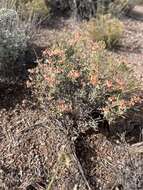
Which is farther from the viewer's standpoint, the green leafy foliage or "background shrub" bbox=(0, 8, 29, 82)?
"background shrub" bbox=(0, 8, 29, 82)

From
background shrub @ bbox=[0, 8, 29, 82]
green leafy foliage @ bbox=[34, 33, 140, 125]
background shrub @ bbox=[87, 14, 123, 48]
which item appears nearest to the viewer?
green leafy foliage @ bbox=[34, 33, 140, 125]

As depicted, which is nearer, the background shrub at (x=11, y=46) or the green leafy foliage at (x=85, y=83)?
the green leafy foliage at (x=85, y=83)

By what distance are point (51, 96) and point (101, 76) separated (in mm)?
478

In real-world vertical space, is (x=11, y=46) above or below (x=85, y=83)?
above

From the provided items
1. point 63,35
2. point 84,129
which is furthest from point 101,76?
point 63,35

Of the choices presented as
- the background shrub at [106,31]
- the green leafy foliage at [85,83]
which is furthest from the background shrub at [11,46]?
the background shrub at [106,31]

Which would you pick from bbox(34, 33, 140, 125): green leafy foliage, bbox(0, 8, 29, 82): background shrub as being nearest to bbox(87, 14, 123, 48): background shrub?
bbox(0, 8, 29, 82): background shrub

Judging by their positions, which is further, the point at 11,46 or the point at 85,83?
the point at 11,46

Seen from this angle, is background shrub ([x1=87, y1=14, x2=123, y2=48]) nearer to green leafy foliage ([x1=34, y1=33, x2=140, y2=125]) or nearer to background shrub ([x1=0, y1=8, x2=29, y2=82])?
background shrub ([x1=0, y1=8, x2=29, y2=82])

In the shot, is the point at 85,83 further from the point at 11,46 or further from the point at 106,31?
the point at 106,31

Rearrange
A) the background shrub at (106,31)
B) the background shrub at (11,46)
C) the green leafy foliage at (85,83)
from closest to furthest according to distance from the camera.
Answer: the green leafy foliage at (85,83) → the background shrub at (11,46) → the background shrub at (106,31)

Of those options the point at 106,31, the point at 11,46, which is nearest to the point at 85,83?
the point at 11,46

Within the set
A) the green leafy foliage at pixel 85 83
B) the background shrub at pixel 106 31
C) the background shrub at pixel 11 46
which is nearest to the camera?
the green leafy foliage at pixel 85 83

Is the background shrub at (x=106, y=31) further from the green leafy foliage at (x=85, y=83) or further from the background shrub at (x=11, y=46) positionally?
the green leafy foliage at (x=85, y=83)
